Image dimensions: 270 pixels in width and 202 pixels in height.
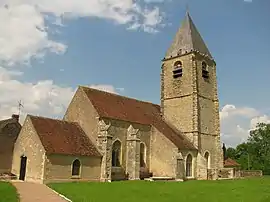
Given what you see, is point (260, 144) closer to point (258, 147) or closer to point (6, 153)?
point (258, 147)

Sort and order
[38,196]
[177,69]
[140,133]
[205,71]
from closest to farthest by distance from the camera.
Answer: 1. [38,196]
2. [140,133]
3. [177,69]
4. [205,71]

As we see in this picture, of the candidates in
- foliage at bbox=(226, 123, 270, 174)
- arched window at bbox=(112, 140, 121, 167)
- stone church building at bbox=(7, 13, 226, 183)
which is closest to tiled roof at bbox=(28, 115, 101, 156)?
stone church building at bbox=(7, 13, 226, 183)

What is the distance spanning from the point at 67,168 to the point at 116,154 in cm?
597

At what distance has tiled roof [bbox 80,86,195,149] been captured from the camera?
32031 millimetres

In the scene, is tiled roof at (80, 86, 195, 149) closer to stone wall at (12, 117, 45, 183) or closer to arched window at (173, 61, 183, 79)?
arched window at (173, 61, 183, 79)

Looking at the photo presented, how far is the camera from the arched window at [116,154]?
1220 inches

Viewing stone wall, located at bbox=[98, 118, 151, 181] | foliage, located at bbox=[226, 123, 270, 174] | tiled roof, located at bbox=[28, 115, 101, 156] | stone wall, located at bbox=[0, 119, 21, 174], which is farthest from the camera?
foliage, located at bbox=[226, 123, 270, 174]

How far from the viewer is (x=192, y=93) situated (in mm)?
38469

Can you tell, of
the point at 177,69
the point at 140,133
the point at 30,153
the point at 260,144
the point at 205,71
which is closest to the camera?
the point at 30,153

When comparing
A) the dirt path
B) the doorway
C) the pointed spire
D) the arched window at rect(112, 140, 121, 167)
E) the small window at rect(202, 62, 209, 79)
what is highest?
the pointed spire

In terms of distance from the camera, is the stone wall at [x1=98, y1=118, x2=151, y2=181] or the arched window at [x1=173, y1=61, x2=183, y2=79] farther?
the arched window at [x1=173, y1=61, x2=183, y2=79]

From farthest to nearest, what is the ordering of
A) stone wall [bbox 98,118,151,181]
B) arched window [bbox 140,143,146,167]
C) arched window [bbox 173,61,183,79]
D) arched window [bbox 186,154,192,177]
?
arched window [bbox 173,61,183,79]
arched window [bbox 186,154,192,177]
arched window [bbox 140,143,146,167]
stone wall [bbox 98,118,151,181]

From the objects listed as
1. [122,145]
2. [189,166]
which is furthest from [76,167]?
[189,166]

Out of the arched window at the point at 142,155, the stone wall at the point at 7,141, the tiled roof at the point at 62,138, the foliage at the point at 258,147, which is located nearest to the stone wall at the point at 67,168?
the tiled roof at the point at 62,138
